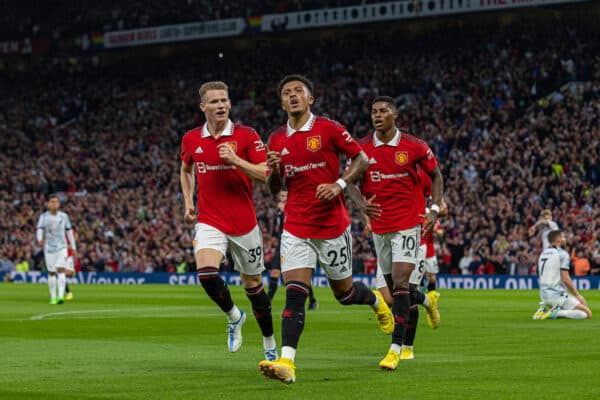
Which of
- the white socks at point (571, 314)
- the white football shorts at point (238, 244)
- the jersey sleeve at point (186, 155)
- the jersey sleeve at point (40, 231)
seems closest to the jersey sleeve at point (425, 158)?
the white football shorts at point (238, 244)

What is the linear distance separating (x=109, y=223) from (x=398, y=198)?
121 ft

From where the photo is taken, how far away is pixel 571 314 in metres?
19.5

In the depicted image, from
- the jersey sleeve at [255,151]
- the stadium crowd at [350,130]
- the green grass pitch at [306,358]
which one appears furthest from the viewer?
the stadium crowd at [350,130]

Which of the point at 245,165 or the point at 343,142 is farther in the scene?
the point at 245,165

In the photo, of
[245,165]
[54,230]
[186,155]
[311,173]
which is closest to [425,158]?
[311,173]

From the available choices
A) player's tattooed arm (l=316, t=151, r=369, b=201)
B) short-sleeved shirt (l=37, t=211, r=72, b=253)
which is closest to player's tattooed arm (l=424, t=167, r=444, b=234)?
player's tattooed arm (l=316, t=151, r=369, b=201)

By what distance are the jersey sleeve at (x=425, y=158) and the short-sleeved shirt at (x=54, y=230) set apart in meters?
15.9

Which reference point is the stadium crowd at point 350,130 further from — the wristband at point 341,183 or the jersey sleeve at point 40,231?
the wristband at point 341,183

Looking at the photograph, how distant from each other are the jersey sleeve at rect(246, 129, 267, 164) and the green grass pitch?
2051 mm

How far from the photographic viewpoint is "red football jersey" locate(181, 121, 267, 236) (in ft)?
37.0

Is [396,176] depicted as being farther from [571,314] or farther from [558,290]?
[571,314]

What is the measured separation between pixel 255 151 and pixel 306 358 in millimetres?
2342

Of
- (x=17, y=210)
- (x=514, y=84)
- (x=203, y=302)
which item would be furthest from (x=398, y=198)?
(x=17, y=210)

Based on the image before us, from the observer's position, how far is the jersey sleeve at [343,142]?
33.4 feet
